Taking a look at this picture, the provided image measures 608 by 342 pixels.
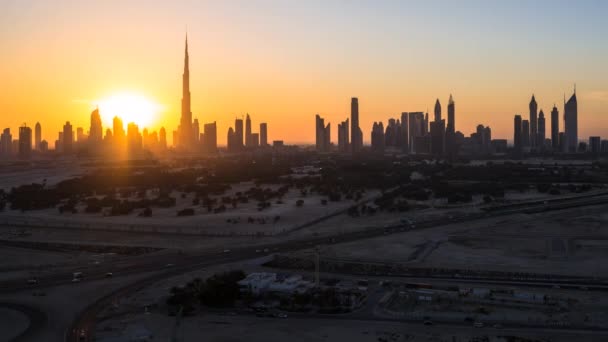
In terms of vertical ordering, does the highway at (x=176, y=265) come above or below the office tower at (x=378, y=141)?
below

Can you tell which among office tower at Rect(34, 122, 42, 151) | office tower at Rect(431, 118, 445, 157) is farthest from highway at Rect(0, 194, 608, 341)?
office tower at Rect(34, 122, 42, 151)

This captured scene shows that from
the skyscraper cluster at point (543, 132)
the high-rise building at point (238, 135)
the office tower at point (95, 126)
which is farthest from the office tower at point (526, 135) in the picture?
the office tower at point (95, 126)

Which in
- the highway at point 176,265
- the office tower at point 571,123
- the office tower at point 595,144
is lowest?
the highway at point 176,265

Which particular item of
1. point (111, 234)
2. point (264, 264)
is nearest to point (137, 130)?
point (111, 234)

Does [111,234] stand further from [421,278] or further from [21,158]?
[21,158]

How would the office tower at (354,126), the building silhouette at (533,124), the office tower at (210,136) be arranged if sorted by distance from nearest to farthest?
the office tower at (354,126) < the building silhouette at (533,124) < the office tower at (210,136)

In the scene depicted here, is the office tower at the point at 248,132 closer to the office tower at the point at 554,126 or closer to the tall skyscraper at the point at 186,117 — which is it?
the tall skyscraper at the point at 186,117

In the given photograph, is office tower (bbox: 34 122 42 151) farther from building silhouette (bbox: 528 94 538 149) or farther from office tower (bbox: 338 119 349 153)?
building silhouette (bbox: 528 94 538 149)

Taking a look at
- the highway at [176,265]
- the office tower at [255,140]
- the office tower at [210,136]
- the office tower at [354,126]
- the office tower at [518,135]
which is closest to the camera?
the highway at [176,265]
